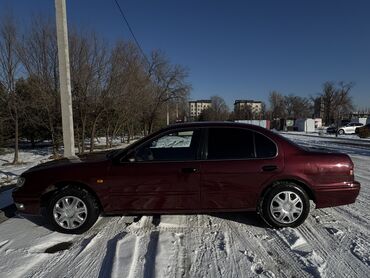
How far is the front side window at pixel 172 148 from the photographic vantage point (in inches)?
195

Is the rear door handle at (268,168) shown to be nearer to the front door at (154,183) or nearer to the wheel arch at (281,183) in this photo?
the wheel arch at (281,183)

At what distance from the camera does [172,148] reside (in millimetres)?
5703

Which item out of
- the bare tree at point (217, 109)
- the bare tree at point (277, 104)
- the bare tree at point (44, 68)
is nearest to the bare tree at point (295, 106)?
the bare tree at point (277, 104)

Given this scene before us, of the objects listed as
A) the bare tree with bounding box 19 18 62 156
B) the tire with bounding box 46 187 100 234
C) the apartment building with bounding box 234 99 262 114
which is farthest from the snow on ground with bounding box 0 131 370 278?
the apartment building with bounding box 234 99 262 114

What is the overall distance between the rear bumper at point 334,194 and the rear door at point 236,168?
749 mm

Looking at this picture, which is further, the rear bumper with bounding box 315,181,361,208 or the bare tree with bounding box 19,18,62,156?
the bare tree with bounding box 19,18,62,156

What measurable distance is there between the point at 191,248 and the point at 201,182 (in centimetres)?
98

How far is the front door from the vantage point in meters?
4.82

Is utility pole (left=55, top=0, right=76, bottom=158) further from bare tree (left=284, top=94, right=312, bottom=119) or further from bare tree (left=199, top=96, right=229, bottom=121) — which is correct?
bare tree (left=284, top=94, right=312, bottom=119)

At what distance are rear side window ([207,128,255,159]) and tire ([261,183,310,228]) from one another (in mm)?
664

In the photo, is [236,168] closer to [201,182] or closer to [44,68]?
[201,182]

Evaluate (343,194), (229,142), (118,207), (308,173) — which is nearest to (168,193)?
(118,207)

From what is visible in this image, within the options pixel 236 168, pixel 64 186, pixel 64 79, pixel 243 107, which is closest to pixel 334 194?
pixel 236 168

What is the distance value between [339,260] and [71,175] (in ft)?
12.2
